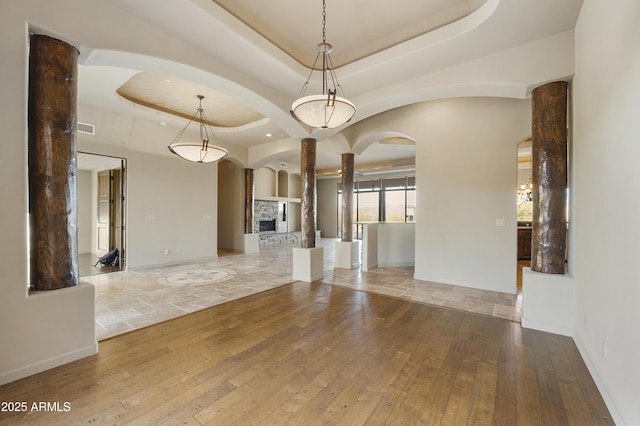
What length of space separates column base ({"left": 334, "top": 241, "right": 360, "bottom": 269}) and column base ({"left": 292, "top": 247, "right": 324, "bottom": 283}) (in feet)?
3.92

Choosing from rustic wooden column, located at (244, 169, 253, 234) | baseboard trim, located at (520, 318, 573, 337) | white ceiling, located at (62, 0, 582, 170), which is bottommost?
baseboard trim, located at (520, 318, 573, 337)

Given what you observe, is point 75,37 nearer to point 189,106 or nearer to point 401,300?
point 189,106

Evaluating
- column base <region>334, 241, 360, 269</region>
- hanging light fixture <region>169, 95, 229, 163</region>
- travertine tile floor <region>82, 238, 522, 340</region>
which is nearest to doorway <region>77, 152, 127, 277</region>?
travertine tile floor <region>82, 238, 522, 340</region>

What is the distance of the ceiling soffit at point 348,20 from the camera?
119 inches

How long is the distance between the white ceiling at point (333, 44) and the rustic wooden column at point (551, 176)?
27 cm

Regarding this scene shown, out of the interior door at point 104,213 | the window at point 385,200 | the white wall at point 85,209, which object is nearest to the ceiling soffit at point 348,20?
the interior door at point 104,213

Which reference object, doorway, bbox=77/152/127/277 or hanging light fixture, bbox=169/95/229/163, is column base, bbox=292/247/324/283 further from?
doorway, bbox=77/152/127/277

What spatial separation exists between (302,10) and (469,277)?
500cm

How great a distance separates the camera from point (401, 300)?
4.18 m

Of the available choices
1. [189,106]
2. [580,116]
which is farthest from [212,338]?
[189,106]

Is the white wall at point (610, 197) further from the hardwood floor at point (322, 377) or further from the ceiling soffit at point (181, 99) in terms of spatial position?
the ceiling soffit at point (181, 99)

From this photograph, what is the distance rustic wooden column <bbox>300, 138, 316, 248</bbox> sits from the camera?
5533 millimetres

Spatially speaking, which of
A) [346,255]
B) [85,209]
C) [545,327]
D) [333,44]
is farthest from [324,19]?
[85,209]

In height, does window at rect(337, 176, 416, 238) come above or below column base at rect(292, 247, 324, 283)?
above
